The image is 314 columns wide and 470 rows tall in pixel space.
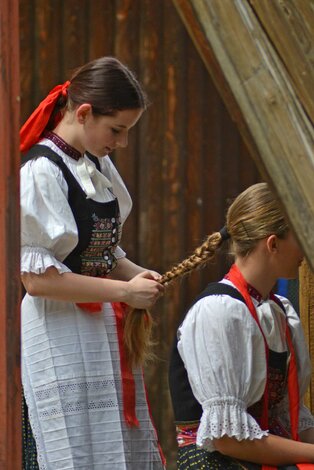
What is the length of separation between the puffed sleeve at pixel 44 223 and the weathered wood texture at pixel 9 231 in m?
0.74

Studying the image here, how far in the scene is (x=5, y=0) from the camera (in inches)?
93.9

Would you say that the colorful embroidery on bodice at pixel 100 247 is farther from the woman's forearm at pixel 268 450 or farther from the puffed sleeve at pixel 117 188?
the woman's forearm at pixel 268 450

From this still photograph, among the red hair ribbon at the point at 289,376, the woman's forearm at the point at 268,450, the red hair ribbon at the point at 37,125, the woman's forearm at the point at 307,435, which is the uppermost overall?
the red hair ribbon at the point at 37,125

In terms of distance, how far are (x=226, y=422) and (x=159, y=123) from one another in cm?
262

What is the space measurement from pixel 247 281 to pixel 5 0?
1.20 metres

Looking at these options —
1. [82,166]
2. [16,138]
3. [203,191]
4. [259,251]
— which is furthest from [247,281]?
[203,191]

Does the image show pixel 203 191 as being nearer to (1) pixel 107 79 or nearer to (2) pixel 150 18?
(2) pixel 150 18

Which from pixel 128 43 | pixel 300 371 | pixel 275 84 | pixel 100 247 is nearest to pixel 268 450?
pixel 300 371

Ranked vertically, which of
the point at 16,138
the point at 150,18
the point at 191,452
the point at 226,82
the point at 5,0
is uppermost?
the point at 150,18

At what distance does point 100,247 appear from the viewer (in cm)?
333

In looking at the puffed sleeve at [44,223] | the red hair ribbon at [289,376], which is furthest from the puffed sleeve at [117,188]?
the red hair ribbon at [289,376]

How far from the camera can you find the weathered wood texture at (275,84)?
199cm

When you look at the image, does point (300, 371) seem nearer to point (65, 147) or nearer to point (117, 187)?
point (117, 187)

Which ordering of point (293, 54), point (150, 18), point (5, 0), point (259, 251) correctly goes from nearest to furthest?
point (293, 54)
point (5, 0)
point (259, 251)
point (150, 18)
